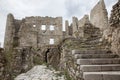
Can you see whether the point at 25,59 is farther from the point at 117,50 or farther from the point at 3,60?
the point at 117,50

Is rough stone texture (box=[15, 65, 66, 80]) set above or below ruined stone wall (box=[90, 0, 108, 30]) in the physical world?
below

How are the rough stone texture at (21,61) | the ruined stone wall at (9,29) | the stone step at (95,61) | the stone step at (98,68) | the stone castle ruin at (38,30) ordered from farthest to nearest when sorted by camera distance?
the ruined stone wall at (9,29) < the stone castle ruin at (38,30) < the rough stone texture at (21,61) < the stone step at (95,61) < the stone step at (98,68)

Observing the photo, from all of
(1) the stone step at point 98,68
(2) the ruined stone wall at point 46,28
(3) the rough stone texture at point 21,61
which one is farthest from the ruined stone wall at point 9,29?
(1) the stone step at point 98,68

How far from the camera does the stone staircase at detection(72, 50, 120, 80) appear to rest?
12.1 ft

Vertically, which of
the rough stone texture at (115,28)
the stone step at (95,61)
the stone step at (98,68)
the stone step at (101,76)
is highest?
the rough stone texture at (115,28)

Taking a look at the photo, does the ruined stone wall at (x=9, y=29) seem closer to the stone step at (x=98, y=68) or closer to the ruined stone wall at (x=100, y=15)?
the ruined stone wall at (x=100, y=15)

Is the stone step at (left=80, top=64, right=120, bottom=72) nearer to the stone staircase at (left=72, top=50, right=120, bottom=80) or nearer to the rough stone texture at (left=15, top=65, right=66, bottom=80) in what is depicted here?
the stone staircase at (left=72, top=50, right=120, bottom=80)

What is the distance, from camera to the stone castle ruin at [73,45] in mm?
4742

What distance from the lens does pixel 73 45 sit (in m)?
7.00

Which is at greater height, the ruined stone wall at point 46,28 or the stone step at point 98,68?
the ruined stone wall at point 46,28

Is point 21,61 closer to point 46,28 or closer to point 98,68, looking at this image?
point 98,68

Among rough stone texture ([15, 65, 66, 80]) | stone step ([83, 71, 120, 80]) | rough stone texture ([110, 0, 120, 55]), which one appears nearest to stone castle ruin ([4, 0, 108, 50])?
rough stone texture ([15, 65, 66, 80])

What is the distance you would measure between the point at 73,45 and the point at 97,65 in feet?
8.86

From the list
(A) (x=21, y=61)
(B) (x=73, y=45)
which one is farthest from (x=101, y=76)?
(A) (x=21, y=61)
